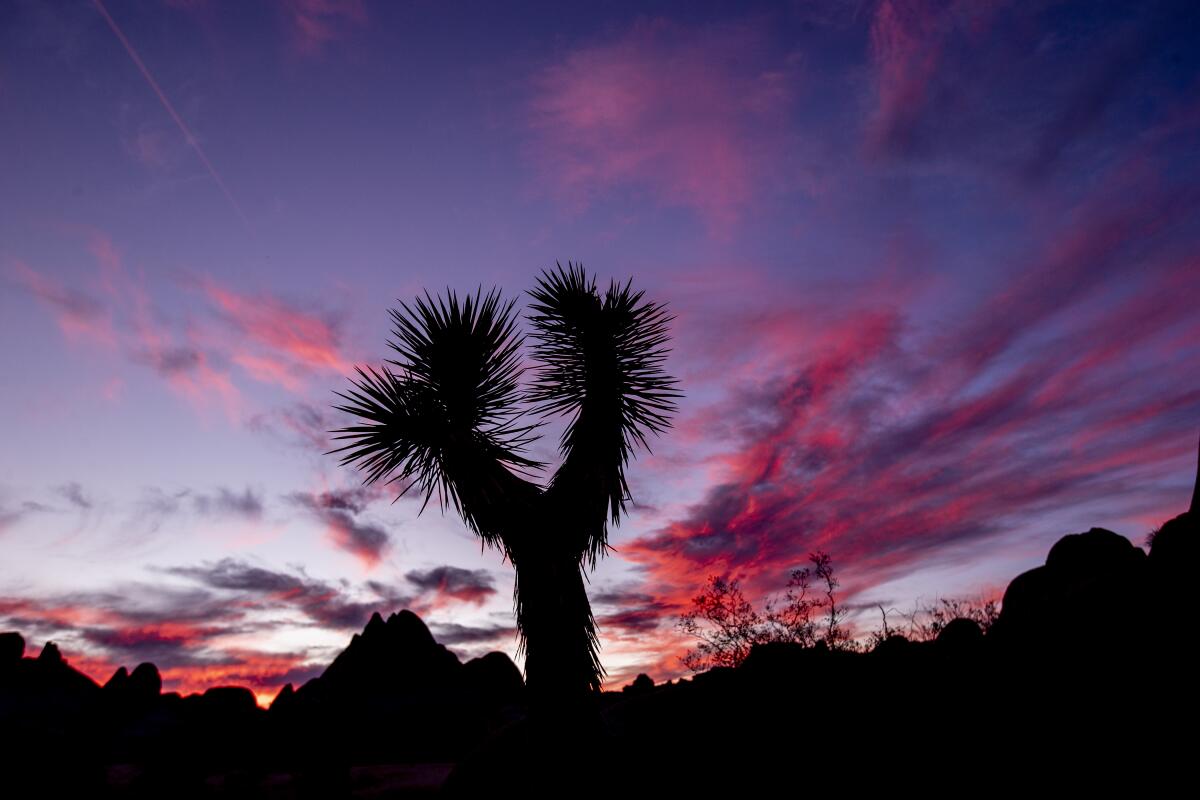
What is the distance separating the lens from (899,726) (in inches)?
213

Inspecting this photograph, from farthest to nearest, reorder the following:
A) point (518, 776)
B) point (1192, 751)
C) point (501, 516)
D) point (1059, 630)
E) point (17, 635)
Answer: point (17, 635), point (518, 776), point (501, 516), point (1059, 630), point (1192, 751)

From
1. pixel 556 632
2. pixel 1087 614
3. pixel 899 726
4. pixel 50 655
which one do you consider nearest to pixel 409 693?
pixel 556 632

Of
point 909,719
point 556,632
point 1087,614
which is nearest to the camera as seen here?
point 1087,614

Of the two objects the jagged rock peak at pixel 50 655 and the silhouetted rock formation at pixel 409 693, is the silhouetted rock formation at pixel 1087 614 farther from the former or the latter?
the jagged rock peak at pixel 50 655

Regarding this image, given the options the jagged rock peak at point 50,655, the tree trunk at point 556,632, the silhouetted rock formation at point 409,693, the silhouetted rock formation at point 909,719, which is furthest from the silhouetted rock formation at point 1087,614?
the jagged rock peak at point 50,655

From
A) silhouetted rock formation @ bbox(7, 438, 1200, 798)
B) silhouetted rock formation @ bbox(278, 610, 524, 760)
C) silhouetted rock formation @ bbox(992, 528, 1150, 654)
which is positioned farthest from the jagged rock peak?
silhouetted rock formation @ bbox(992, 528, 1150, 654)

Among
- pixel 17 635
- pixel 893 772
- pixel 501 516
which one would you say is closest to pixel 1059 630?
pixel 893 772

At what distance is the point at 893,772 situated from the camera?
16.8 feet

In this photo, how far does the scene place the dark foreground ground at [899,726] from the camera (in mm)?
3885

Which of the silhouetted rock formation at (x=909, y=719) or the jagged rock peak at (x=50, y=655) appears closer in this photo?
the silhouetted rock formation at (x=909, y=719)

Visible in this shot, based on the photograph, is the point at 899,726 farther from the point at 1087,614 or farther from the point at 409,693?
the point at 409,693

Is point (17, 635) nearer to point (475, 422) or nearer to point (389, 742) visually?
point (389, 742)

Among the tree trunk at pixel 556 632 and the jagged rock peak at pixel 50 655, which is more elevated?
the jagged rock peak at pixel 50 655

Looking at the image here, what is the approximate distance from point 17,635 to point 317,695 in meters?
28.4
